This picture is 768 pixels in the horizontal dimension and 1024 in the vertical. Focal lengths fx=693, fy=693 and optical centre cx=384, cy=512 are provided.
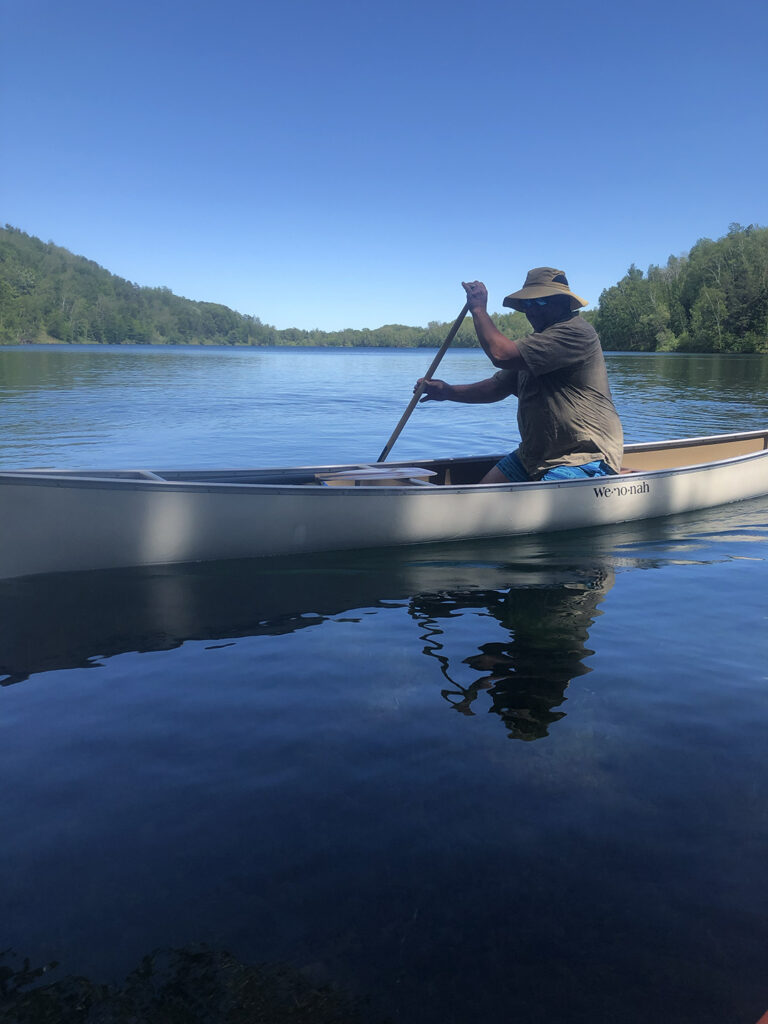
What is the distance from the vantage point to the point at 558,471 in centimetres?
659

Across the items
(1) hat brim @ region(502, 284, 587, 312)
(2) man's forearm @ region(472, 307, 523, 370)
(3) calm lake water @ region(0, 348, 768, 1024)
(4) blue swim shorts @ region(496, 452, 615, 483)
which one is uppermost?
(1) hat brim @ region(502, 284, 587, 312)

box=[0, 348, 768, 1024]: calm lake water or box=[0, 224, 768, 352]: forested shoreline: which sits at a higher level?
box=[0, 224, 768, 352]: forested shoreline

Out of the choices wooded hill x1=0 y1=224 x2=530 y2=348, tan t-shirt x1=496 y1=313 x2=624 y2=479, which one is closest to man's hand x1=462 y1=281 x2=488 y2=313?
tan t-shirt x1=496 y1=313 x2=624 y2=479

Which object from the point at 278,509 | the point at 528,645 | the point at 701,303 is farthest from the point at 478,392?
the point at 701,303

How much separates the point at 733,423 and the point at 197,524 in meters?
15.2

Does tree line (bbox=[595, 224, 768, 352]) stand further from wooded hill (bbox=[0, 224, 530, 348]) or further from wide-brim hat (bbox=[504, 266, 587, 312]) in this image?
wide-brim hat (bbox=[504, 266, 587, 312])

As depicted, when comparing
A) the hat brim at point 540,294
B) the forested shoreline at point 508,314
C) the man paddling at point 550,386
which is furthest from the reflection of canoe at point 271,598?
the forested shoreline at point 508,314

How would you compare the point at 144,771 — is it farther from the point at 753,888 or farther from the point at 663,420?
the point at 663,420

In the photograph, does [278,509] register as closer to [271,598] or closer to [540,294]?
[271,598]

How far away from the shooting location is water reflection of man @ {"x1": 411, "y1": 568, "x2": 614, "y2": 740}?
330 centimetres

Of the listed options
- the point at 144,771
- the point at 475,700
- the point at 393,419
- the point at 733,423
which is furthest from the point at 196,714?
the point at 393,419

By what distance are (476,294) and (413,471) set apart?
1.84 meters

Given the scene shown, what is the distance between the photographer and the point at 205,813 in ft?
8.16

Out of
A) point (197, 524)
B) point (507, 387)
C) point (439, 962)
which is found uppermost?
point (507, 387)
